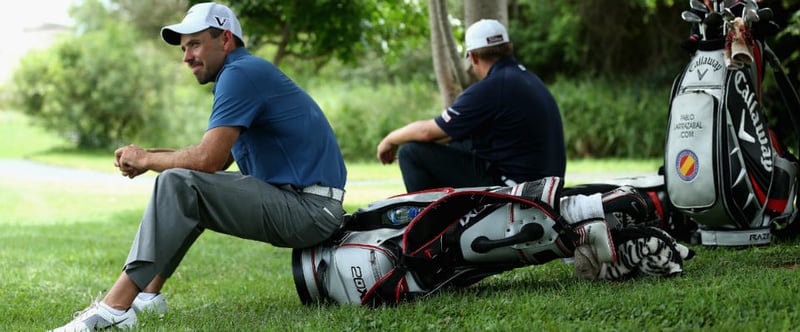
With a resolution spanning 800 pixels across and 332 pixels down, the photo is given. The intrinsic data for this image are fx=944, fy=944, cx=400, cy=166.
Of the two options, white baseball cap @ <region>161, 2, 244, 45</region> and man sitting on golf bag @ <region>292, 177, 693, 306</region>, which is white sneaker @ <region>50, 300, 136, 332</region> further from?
white baseball cap @ <region>161, 2, 244, 45</region>

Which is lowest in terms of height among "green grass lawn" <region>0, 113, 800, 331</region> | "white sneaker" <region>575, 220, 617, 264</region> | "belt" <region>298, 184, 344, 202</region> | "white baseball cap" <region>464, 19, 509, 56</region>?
"green grass lawn" <region>0, 113, 800, 331</region>

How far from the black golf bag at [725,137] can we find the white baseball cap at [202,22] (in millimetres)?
2316

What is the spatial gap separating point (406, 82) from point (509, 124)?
22.4m

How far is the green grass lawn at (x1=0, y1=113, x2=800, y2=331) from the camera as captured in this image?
3.31 metres

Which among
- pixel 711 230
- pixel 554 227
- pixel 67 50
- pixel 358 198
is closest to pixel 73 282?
pixel 554 227

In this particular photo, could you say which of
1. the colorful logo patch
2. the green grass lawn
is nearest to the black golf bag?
the colorful logo patch

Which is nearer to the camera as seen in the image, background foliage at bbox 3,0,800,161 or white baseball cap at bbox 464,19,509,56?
white baseball cap at bbox 464,19,509,56

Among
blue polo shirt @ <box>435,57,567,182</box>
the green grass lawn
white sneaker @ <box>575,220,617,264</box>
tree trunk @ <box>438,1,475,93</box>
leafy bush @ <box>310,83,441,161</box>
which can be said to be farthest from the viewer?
leafy bush @ <box>310,83,441,161</box>

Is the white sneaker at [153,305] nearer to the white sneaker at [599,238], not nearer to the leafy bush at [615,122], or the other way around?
the white sneaker at [599,238]

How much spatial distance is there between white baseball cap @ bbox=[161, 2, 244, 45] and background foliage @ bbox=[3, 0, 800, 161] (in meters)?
7.31

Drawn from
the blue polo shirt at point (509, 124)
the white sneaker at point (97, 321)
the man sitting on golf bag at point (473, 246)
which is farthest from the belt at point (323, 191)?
the blue polo shirt at point (509, 124)

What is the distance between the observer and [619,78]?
2275 cm

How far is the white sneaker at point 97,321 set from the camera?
3.70 metres

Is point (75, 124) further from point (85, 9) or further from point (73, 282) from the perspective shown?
point (73, 282)
